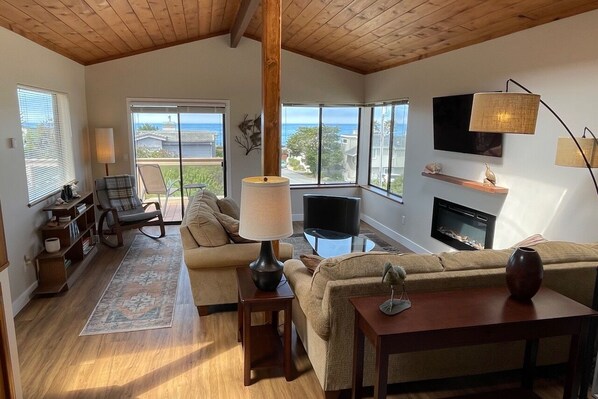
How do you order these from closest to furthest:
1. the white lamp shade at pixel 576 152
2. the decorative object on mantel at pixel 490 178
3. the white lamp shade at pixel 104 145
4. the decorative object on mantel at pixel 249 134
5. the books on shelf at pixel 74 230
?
the white lamp shade at pixel 576 152 → the decorative object on mantel at pixel 490 178 → the books on shelf at pixel 74 230 → the white lamp shade at pixel 104 145 → the decorative object on mantel at pixel 249 134

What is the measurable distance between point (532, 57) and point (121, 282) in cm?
461

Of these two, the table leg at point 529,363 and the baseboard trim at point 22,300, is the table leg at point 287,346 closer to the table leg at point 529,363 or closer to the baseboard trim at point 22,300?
the table leg at point 529,363

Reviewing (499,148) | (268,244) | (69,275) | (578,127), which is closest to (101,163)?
(69,275)

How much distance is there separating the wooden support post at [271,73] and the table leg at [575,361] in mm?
2214

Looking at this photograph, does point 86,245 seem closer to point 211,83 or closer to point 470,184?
point 211,83

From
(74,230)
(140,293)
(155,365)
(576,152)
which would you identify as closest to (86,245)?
(74,230)

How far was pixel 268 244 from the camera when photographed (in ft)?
8.84

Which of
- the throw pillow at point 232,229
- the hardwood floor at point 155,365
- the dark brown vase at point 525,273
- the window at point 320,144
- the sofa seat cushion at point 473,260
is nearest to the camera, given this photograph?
the dark brown vase at point 525,273

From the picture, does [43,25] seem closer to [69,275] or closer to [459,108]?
[69,275]

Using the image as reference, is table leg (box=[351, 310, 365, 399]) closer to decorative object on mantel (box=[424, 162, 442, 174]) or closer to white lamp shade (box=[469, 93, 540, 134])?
white lamp shade (box=[469, 93, 540, 134])

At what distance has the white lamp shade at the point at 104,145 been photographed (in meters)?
6.00

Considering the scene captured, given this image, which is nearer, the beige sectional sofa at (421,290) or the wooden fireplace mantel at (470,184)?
the beige sectional sofa at (421,290)

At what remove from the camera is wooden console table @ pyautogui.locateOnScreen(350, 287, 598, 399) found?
6.10 feet

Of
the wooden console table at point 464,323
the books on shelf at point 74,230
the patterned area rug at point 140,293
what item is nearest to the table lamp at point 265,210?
the wooden console table at point 464,323
